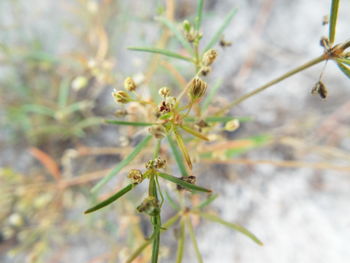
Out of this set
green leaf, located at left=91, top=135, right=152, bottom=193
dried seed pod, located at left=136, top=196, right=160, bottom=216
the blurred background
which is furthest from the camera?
the blurred background

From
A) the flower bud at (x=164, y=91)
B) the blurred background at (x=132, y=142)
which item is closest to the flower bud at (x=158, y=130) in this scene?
the flower bud at (x=164, y=91)

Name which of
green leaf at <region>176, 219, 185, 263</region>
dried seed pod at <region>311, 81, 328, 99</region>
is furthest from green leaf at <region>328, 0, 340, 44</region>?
green leaf at <region>176, 219, 185, 263</region>

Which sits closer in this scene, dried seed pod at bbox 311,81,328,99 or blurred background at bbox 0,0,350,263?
dried seed pod at bbox 311,81,328,99

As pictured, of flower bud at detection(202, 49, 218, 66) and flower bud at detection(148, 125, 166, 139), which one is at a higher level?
flower bud at detection(202, 49, 218, 66)

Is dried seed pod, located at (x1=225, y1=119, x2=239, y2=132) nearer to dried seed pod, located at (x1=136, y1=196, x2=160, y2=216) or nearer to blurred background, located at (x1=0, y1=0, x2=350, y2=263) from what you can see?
dried seed pod, located at (x1=136, y1=196, x2=160, y2=216)

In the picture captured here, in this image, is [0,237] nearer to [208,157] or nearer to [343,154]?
[208,157]

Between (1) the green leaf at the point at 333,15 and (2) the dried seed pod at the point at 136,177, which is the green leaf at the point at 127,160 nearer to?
(2) the dried seed pod at the point at 136,177

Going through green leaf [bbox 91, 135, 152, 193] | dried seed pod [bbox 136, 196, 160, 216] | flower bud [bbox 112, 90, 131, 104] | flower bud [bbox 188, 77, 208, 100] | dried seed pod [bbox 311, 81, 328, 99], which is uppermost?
dried seed pod [bbox 311, 81, 328, 99]

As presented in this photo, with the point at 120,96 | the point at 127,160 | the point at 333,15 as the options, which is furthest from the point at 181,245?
the point at 333,15

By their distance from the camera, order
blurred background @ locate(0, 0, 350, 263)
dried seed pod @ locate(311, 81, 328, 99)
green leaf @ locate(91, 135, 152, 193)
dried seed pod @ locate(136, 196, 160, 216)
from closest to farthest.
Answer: dried seed pod @ locate(136, 196, 160, 216)
dried seed pod @ locate(311, 81, 328, 99)
green leaf @ locate(91, 135, 152, 193)
blurred background @ locate(0, 0, 350, 263)
